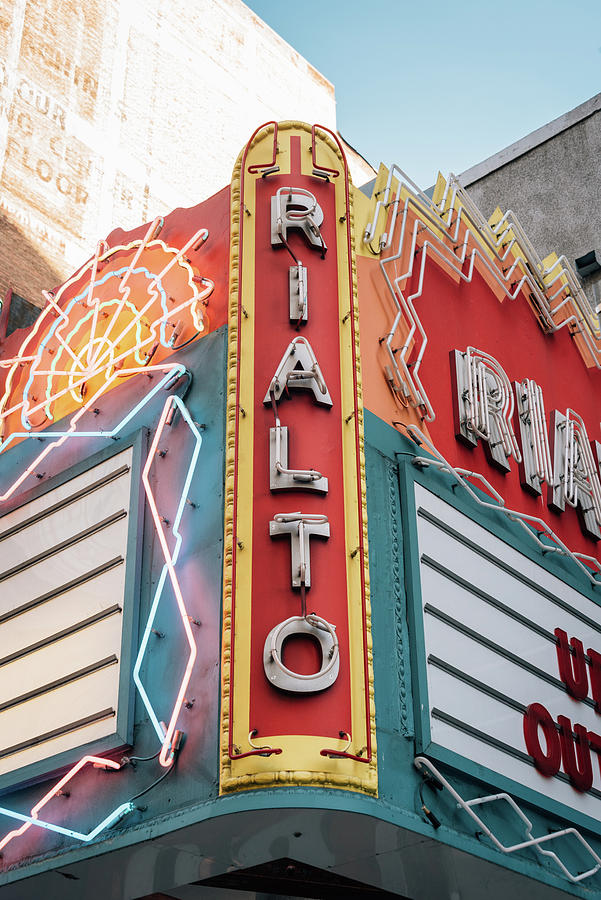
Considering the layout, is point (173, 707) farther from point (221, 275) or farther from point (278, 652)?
point (221, 275)

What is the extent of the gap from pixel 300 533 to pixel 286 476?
530mm

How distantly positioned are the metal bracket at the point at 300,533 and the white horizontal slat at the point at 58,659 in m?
1.71

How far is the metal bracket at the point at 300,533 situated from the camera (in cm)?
833

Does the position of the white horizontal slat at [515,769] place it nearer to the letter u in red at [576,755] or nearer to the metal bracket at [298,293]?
the letter u in red at [576,755]

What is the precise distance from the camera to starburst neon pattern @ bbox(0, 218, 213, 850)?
9.87 metres

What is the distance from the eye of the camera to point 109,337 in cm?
1138

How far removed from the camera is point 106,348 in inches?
446

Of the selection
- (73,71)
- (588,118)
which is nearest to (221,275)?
(73,71)

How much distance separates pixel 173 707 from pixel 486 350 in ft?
19.5

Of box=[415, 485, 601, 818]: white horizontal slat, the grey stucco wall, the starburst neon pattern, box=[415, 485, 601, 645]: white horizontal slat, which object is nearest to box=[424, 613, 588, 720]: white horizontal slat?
box=[415, 485, 601, 818]: white horizontal slat

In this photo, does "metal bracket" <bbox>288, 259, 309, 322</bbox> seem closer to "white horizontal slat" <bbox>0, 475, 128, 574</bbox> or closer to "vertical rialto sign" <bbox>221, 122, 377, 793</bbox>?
"vertical rialto sign" <bbox>221, 122, 377, 793</bbox>

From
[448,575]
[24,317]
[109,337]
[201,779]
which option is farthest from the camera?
[24,317]

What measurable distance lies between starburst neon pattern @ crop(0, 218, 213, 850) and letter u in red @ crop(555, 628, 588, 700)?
420 centimetres

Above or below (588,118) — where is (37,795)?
below
